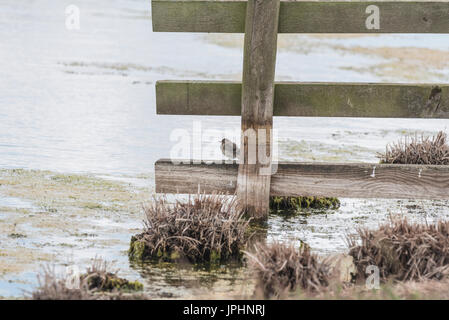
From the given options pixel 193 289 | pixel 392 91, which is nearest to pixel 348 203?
pixel 392 91

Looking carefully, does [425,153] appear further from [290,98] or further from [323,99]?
[290,98]

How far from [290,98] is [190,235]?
5.59 ft

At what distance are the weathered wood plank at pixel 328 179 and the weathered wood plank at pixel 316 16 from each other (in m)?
1.34

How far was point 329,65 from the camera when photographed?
23.8 meters

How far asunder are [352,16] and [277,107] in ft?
3.64

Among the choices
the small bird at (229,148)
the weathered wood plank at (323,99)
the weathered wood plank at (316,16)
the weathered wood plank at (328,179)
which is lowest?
the weathered wood plank at (328,179)

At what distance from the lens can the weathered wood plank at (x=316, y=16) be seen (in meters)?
6.47

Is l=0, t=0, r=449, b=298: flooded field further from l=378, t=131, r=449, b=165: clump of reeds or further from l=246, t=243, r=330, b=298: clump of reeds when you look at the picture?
l=378, t=131, r=449, b=165: clump of reeds

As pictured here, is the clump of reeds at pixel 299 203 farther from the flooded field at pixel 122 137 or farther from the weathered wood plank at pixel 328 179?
the weathered wood plank at pixel 328 179

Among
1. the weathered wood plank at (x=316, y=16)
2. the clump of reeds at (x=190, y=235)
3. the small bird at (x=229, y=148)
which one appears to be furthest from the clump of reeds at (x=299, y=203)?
the weathered wood plank at (x=316, y=16)

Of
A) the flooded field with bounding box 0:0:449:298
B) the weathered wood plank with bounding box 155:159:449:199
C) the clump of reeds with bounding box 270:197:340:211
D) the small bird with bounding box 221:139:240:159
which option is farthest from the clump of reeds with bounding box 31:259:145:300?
the clump of reeds with bounding box 270:197:340:211
